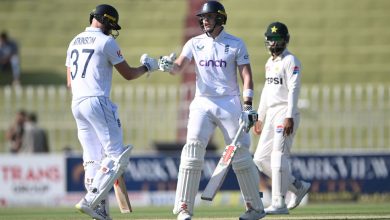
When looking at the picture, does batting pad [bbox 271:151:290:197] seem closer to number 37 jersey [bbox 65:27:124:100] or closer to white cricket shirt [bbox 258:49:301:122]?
white cricket shirt [bbox 258:49:301:122]

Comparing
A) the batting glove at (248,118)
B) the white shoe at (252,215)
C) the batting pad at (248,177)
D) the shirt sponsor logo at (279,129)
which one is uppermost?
the batting glove at (248,118)

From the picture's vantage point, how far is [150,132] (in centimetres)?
2038

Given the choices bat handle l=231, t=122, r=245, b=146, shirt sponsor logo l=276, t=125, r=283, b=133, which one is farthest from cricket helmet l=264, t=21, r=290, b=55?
bat handle l=231, t=122, r=245, b=146

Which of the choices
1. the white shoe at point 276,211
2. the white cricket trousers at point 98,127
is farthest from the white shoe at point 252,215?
the white cricket trousers at point 98,127

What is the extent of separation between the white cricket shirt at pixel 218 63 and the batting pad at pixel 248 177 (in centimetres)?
63

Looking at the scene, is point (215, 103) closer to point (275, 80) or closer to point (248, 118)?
point (248, 118)

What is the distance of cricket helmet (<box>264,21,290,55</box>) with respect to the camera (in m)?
12.1

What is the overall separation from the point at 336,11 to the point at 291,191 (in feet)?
41.8

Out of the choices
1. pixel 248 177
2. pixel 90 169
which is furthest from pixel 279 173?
pixel 90 169

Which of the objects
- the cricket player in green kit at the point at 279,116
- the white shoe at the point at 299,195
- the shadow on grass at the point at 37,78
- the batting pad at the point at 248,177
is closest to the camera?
the batting pad at the point at 248,177

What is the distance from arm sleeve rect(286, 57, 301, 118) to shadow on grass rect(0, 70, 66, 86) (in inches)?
464

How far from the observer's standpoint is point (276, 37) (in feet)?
39.9

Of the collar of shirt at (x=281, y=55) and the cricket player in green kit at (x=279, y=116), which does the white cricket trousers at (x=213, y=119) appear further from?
the collar of shirt at (x=281, y=55)

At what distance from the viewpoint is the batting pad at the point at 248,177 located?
1055 centimetres
